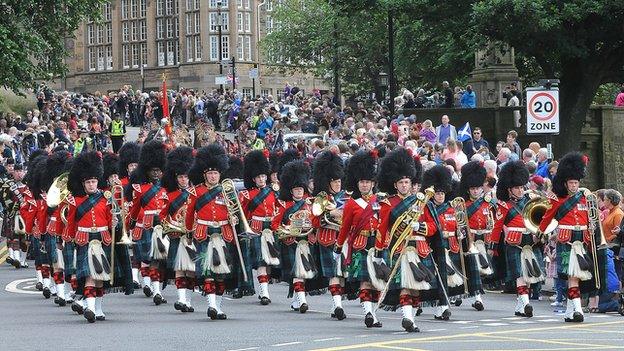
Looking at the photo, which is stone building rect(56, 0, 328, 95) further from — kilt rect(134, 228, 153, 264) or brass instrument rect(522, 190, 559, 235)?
brass instrument rect(522, 190, 559, 235)

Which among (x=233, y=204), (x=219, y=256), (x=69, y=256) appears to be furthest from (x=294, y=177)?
(x=69, y=256)

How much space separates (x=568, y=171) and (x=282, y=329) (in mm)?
3831

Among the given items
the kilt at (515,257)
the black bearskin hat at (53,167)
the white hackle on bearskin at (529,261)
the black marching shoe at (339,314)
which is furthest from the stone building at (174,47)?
the black marching shoe at (339,314)

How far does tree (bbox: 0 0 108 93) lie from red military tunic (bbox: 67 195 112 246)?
80.6 feet

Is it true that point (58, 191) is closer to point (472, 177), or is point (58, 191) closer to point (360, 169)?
point (360, 169)

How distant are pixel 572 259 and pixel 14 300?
7.92 meters

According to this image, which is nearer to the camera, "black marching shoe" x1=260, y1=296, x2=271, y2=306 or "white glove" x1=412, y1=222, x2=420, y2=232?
"white glove" x1=412, y1=222, x2=420, y2=232

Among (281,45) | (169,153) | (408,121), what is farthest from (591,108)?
(281,45)

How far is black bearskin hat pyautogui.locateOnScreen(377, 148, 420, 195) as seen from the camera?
59.6 feet

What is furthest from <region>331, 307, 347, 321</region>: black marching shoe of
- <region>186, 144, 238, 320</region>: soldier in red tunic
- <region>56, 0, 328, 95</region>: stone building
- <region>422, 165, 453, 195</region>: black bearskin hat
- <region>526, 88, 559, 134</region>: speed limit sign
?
<region>56, 0, 328, 95</region>: stone building

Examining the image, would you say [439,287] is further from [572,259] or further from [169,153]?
[169,153]

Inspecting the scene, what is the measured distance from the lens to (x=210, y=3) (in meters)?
105

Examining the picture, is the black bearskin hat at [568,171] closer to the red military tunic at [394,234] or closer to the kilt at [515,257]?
the kilt at [515,257]

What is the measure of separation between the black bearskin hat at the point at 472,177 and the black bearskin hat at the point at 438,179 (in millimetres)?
1171
